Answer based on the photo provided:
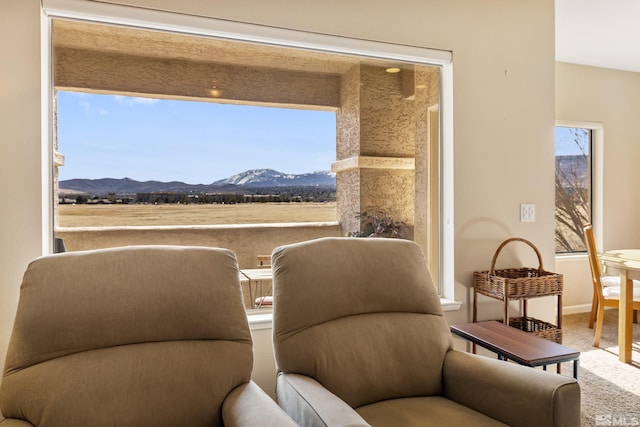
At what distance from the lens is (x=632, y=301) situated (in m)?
3.27

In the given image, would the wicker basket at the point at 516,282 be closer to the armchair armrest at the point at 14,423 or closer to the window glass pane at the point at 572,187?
the armchair armrest at the point at 14,423

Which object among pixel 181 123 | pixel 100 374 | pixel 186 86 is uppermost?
pixel 186 86

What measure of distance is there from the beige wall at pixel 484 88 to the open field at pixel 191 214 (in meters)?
0.76

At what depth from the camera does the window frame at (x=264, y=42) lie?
2027 mm

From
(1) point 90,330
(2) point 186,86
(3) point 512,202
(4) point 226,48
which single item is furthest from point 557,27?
(1) point 90,330

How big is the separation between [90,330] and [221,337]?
1.44 ft

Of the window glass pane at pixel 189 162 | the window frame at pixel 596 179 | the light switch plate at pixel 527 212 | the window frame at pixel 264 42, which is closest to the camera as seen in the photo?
the window frame at pixel 264 42

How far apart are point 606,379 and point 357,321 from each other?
214cm

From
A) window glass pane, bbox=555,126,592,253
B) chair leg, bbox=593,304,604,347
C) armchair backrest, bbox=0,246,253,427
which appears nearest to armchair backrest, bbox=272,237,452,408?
armchair backrest, bbox=0,246,253,427

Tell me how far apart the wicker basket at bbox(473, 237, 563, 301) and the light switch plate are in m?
0.19

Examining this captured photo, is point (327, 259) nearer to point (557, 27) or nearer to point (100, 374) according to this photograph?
point (100, 374)

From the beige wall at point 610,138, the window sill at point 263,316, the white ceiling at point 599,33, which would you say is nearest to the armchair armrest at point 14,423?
the window sill at point 263,316

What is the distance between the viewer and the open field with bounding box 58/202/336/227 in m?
2.26

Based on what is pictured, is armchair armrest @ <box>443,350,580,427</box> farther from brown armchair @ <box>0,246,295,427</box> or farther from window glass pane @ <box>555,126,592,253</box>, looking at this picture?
window glass pane @ <box>555,126,592,253</box>
